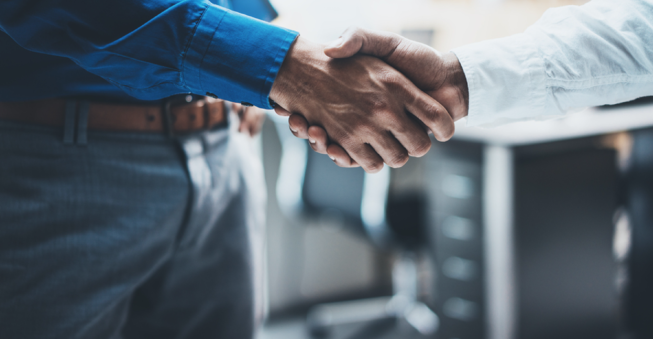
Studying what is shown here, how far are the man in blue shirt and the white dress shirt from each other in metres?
0.10

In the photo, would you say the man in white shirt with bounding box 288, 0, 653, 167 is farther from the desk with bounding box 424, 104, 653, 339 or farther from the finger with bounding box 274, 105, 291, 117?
the desk with bounding box 424, 104, 653, 339

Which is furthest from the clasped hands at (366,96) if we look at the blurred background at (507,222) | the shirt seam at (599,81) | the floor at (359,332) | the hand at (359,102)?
the floor at (359,332)

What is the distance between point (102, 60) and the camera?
501mm

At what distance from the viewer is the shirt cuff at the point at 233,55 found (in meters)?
0.51

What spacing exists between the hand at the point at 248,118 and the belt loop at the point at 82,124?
0.26 meters

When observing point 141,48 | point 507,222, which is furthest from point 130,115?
point 507,222

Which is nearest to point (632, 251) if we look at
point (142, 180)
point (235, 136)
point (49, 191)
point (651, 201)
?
point (651, 201)

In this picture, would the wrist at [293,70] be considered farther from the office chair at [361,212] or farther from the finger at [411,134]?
the office chair at [361,212]

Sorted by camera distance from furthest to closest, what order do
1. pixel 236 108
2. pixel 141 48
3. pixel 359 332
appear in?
pixel 359 332, pixel 236 108, pixel 141 48

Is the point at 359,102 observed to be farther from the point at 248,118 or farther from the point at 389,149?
the point at 248,118

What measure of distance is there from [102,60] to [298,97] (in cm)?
25

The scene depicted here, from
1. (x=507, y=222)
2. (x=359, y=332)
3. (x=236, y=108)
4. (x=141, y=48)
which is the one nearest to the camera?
(x=141, y=48)

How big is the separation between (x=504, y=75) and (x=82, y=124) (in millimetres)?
597

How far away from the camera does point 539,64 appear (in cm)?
60
